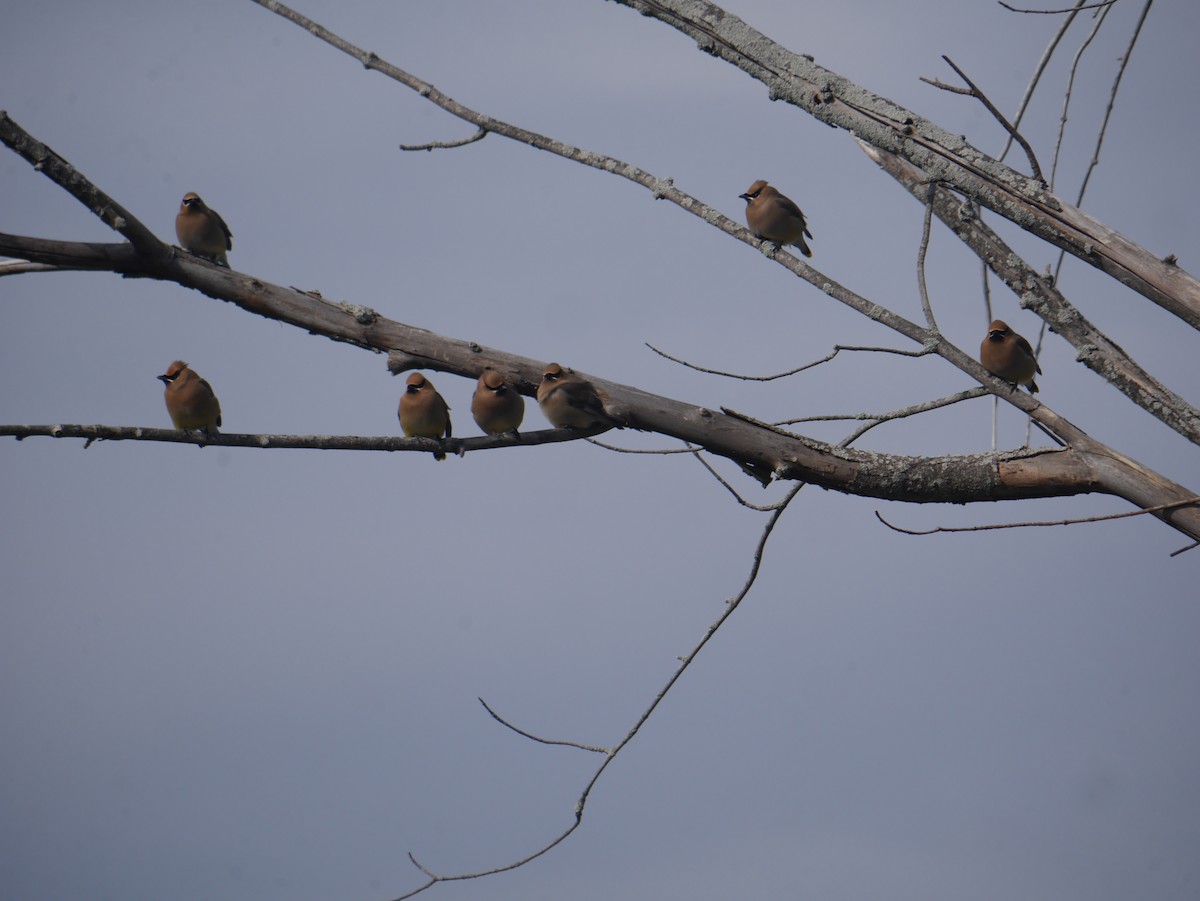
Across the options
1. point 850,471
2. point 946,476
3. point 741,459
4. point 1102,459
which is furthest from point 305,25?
point 1102,459

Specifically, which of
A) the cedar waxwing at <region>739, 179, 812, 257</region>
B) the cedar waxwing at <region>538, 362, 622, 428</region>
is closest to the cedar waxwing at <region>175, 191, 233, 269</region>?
the cedar waxwing at <region>739, 179, 812, 257</region>

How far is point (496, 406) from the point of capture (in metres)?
4.72

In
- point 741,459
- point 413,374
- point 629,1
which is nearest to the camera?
point 629,1

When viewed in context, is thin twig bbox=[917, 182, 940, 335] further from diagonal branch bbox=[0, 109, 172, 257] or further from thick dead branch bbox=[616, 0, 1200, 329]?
diagonal branch bbox=[0, 109, 172, 257]

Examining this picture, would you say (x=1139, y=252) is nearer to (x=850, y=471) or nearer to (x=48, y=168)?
(x=850, y=471)

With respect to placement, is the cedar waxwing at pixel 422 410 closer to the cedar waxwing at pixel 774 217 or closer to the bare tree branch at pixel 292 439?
the bare tree branch at pixel 292 439

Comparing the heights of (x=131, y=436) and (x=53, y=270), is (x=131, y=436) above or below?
below

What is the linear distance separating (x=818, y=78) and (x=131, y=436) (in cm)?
231

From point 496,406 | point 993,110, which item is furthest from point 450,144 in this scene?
point 993,110

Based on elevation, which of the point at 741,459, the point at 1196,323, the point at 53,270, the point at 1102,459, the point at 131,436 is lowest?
the point at 131,436

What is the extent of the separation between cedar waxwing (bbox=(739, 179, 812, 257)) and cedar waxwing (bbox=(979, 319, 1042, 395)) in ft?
4.57

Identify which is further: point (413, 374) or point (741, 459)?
point (413, 374)

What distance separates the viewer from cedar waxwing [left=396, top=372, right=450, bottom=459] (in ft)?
18.0

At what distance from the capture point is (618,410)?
4.20m
